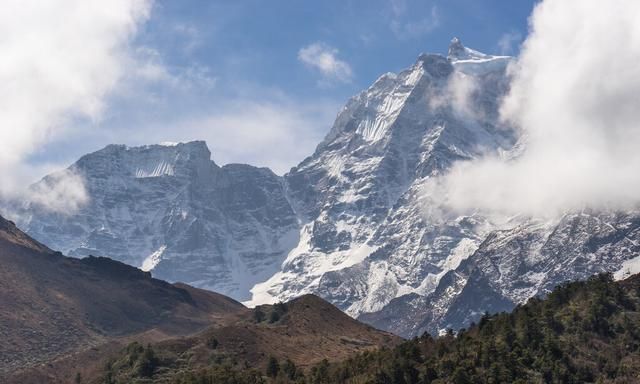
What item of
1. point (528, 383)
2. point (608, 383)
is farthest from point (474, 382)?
point (608, 383)

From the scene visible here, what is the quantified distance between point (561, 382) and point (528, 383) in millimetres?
9432

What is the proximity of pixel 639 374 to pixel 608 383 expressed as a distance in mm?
7508

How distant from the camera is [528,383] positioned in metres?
195

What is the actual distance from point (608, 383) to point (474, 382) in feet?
93.8

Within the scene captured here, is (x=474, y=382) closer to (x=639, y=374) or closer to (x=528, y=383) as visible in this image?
(x=528, y=383)

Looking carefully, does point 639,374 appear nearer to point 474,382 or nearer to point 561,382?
point 561,382

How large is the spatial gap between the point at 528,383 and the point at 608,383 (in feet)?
59.4

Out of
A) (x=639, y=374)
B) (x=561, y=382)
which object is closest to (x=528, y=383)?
(x=561, y=382)

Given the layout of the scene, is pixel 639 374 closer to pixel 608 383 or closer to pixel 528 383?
pixel 608 383

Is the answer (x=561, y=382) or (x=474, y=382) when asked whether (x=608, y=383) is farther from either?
(x=474, y=382)

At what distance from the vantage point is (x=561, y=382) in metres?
199

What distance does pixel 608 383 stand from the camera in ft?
648

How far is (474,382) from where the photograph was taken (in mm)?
198750

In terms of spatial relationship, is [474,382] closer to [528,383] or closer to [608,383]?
[528,383]
